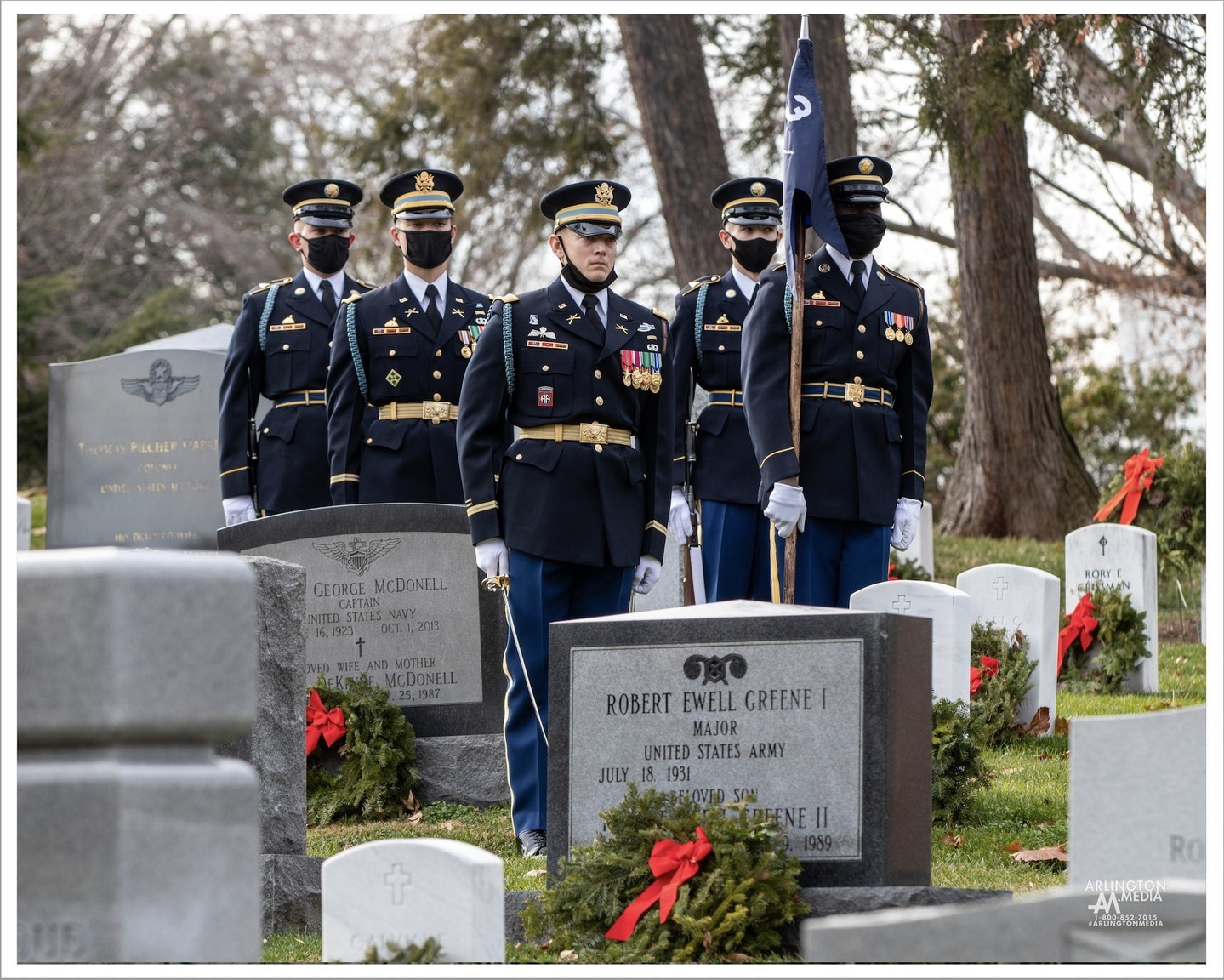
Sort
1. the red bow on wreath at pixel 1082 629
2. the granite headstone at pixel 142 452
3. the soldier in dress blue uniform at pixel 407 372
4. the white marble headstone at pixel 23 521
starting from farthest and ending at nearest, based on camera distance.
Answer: the granite headstone at pixel 142 452 → the white marble headstone at pixel 23 521 → the red bow on wreath at pixel 1082 629 → the soldier in dress blue uniform at pixel 407 372

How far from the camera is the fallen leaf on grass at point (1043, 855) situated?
18.4ft

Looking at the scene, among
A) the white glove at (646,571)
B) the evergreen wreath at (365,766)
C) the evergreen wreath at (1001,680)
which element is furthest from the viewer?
the evergreen wreath at (1001,680)

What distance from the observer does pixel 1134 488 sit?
11430mm

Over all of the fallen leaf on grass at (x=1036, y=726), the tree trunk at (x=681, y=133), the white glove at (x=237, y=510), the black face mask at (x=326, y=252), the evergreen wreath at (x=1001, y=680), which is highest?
the tree trunk at (x=681, y=133)

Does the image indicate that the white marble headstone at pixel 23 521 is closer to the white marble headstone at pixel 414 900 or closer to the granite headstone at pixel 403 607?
the granite headstone at pixel 403 607

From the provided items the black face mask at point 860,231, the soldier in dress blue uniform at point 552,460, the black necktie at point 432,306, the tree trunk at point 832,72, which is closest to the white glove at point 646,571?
the soldier in dress blue uniform at point 552,460

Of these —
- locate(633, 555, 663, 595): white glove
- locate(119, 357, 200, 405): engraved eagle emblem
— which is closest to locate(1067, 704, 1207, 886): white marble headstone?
locate(633, 555, 663, 595): white glove

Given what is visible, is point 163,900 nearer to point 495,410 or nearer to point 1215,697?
point 1215,697

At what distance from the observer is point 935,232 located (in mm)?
19625

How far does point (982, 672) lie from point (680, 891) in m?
3.77

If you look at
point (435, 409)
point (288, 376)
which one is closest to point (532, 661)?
point (435, 409)

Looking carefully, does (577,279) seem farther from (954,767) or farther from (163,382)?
(163,382)

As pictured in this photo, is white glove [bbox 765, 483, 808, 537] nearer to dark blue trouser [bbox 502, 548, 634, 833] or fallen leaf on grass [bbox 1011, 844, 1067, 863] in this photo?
dark blue trouser [bbox 502, 548, 634, 833]

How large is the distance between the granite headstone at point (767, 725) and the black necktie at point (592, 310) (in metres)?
1.29
